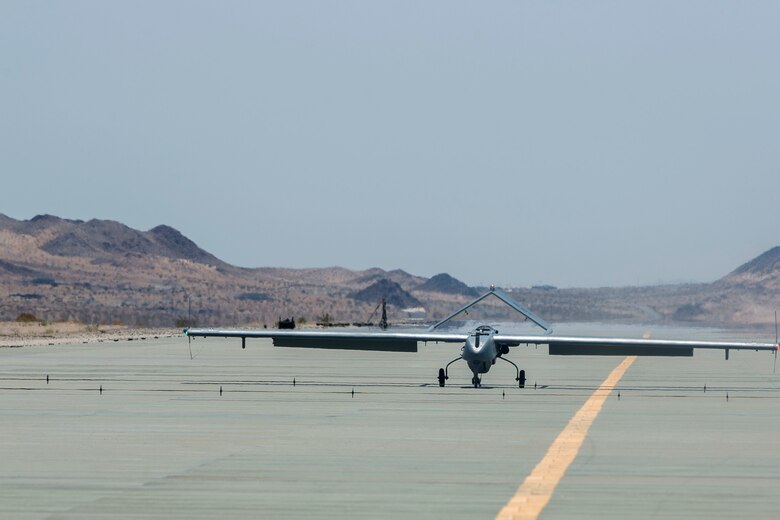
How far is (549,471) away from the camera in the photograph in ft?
68.3

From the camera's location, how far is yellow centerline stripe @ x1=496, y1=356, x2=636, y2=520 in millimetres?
16797

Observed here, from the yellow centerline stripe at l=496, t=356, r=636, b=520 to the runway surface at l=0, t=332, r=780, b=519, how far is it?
20 cm

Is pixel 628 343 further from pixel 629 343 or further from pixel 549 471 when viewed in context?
pixel 549 471

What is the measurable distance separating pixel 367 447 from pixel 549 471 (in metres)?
4.54

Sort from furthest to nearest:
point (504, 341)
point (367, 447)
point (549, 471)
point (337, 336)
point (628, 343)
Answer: point (337, 336) < point (504, 341) < point (628, 343) < point (367, 447) < point (549, 471)

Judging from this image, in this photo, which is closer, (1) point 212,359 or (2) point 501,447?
(2) point 501,447

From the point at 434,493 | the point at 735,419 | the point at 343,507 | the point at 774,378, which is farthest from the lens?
the point at 774,378

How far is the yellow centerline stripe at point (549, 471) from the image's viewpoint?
16.8 meters

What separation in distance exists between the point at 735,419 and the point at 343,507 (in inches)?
635

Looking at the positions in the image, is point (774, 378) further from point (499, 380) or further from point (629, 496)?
point (629, 496)

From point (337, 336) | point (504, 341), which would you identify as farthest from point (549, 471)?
point (337, 336)

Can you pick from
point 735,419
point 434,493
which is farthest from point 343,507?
point 735,419

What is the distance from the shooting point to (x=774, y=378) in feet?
169

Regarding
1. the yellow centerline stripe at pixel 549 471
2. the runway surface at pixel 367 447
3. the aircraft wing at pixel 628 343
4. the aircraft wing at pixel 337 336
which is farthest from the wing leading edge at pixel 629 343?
the yellow centerline stripe at pixel 549 471
